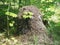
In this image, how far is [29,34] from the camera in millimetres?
3906

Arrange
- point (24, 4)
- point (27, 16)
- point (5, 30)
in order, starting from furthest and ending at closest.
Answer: point (24, 4) < point (5, 30) < point (27, 16)

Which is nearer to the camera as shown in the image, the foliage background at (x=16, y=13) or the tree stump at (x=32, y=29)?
the tree stump at (x=32, y=29)

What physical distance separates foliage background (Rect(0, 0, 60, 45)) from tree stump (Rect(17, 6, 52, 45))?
0.13m

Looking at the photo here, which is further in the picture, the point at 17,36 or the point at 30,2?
the point at 30,2

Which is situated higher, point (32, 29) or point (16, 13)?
point (16, 13)

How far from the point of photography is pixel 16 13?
431 centimetres

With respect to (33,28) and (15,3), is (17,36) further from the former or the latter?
(15,3)

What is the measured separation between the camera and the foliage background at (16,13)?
4016 millimetres

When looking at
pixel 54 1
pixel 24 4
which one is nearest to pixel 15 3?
pixel 24 4

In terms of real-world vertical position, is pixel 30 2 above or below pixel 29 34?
above

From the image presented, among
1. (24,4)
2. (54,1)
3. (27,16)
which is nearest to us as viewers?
(27,16)

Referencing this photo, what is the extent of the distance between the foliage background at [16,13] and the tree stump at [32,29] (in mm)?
134

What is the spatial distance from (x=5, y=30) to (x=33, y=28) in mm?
547

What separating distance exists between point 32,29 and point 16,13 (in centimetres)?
53
